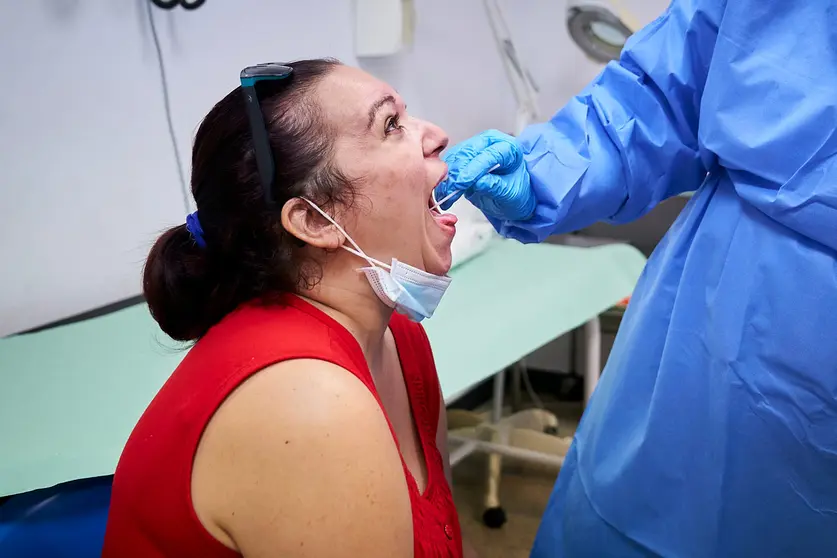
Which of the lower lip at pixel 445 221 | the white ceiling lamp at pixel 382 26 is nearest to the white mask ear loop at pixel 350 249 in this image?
the lower lip at pixel 445 221

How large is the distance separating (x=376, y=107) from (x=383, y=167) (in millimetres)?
83

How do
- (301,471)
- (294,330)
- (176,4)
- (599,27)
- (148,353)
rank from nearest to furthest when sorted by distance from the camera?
(301,471)
(294,330)
(148,353)
(176,4)
(599,27)

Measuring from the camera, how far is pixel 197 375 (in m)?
0.85

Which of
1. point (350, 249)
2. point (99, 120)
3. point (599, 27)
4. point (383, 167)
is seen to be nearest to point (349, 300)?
point (350, 249)

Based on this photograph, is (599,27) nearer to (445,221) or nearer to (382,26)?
(382,26)

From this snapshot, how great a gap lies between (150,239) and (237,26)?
0.60 m

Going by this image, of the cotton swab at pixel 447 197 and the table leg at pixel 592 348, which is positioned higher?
the cotton swab at pixel 447 197

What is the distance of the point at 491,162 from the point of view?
1003mm

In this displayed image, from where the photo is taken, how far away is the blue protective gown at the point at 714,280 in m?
0.88

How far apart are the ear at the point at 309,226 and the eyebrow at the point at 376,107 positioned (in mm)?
133

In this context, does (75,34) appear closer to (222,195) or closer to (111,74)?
(111,74)

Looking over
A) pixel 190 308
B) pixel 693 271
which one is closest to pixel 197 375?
pixel 190 308

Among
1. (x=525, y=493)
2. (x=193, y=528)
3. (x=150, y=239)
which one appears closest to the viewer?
(x=193, y=528)

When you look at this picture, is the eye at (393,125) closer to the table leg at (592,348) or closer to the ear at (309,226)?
the ear at (309,226)
